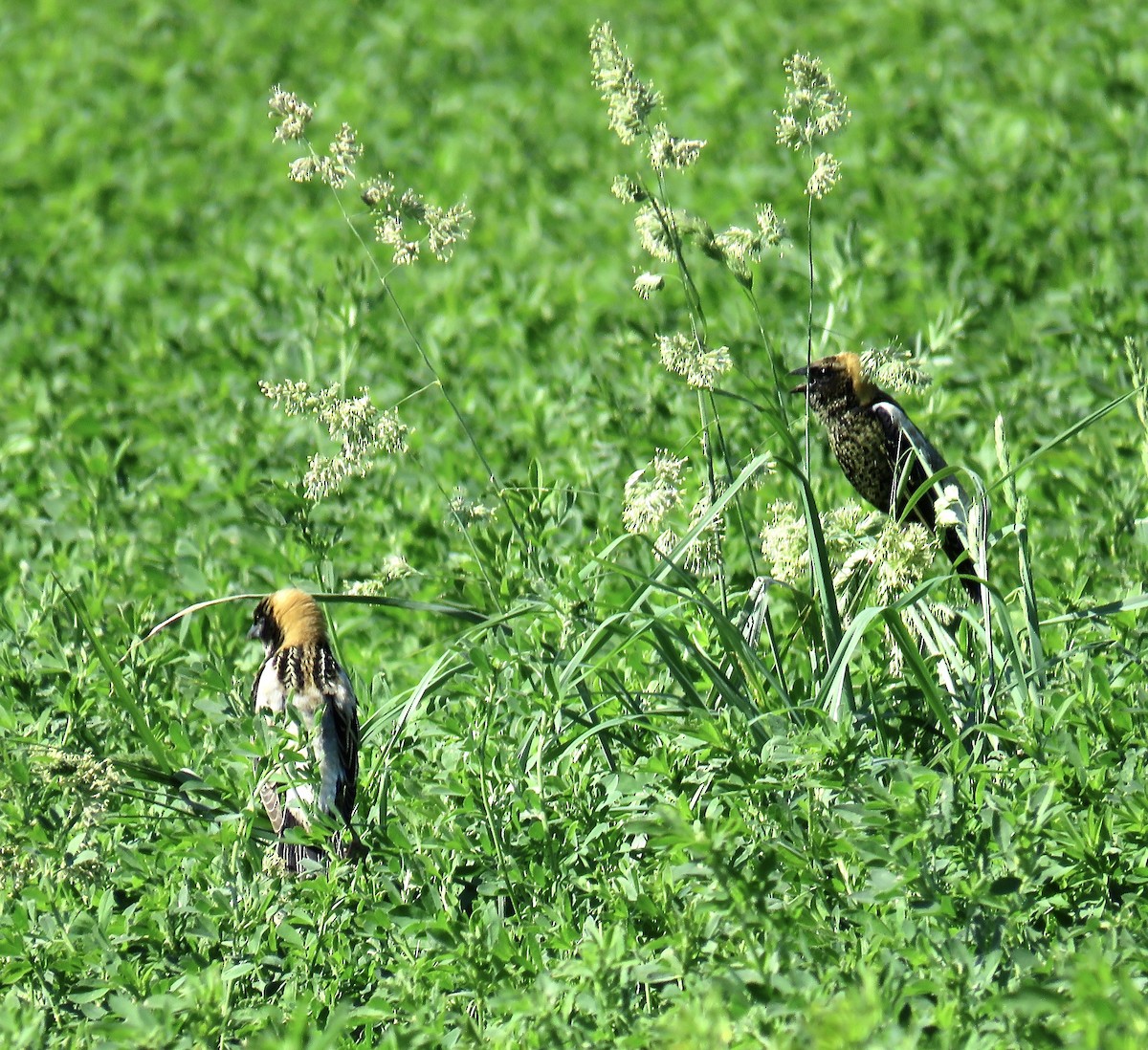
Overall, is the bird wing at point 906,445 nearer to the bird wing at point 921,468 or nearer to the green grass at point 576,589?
the bird wing at point 921,468

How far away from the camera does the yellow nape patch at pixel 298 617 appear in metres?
3.88

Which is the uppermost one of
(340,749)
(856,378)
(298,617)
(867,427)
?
(856,378)

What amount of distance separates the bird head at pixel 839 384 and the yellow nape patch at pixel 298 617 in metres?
1.44

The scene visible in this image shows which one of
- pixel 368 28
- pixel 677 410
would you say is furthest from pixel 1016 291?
pixel 368 28

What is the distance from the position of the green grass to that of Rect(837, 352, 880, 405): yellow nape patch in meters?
0.41

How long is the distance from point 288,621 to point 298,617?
0.13 ft

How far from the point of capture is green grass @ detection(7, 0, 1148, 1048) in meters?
3.01

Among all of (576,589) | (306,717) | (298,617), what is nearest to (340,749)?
(306,717)

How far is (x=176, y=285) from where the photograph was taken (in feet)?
27.0

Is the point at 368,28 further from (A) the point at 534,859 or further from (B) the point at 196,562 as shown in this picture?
(A) the point at 534,859

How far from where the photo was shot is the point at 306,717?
12.2ft

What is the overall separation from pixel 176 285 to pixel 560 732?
17.4 ft

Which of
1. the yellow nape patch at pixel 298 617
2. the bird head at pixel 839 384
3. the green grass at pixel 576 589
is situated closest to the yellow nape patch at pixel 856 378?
the bird head at pixel 839 384

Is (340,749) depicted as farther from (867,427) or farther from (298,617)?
(867,427)
